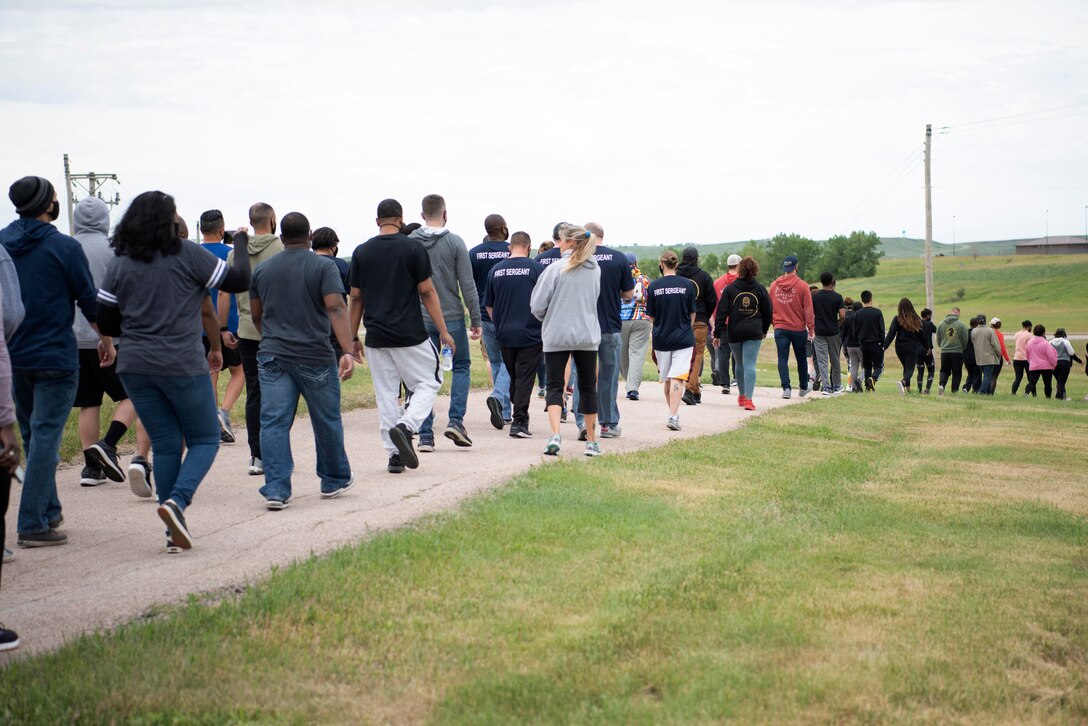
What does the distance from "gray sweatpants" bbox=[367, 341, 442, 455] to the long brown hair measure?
14.6 m

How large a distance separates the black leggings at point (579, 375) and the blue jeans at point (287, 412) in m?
2.53

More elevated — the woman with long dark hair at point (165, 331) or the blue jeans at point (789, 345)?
the woman with long dark hair at point (165, 331)

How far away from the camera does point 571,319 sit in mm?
9570

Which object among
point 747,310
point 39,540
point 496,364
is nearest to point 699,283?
point 747,310

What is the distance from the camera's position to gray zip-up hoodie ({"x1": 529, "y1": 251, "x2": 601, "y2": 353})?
9.57m

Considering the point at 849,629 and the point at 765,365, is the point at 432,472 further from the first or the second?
the point at 765,365

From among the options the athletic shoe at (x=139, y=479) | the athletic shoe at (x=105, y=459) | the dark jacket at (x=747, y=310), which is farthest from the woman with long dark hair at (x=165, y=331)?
the dark jacket at (x=747, y=310)

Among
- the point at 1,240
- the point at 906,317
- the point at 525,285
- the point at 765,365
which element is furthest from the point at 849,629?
the point at 765,365

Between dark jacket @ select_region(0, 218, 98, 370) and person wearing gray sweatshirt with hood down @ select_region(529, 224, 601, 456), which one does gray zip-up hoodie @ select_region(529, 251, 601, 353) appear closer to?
person wearing gray sweatshirt with hood down @ select_region(529, 224, 601, 456)

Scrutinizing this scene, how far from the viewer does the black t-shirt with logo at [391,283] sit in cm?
875

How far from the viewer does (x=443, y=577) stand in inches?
215

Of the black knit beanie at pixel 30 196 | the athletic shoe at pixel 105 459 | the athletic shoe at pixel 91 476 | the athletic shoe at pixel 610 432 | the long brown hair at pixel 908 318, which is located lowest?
the athletic shoe at pixel 610 432

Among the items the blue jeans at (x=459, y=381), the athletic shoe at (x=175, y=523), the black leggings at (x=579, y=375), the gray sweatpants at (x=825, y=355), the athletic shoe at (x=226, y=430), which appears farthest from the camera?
the gray sweatpants at (x=825, y=355)

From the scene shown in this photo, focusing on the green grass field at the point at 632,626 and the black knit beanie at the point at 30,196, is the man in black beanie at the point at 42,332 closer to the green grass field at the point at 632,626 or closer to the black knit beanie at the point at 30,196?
the black knit beanie at the point at 30,196
